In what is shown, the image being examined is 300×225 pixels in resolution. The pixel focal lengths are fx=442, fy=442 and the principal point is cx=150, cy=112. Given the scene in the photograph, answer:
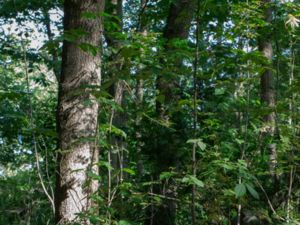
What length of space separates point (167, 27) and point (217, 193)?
3.33 meters

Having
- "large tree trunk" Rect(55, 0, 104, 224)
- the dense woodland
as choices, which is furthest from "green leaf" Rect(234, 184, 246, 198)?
"large tree trunk" Rect(55, 0, 104, 224)

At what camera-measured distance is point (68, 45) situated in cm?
389

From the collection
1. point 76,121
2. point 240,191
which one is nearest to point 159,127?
point 76,121

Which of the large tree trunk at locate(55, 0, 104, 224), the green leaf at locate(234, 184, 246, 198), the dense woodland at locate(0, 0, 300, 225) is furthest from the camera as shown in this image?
the large tree trunk at locate(55, 0, 104, 224)

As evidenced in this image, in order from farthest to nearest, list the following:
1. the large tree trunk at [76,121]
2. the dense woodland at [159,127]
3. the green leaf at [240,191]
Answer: the large tree trunk at [76,121] → the dense woodland at [159,127] → the green leaf at [240,191]

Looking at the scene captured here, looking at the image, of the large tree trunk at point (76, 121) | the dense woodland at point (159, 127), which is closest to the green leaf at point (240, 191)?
the dense woodland at point (159, 127)

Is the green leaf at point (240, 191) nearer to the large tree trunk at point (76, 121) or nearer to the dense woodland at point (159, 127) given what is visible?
the dense woodland at point (159, 127)

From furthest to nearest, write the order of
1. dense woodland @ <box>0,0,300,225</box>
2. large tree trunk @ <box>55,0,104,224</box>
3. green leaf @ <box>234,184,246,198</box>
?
large tree trunk @ <box>55,0,104,224</box>, dense woodland @ <box>0,0,300,225</box>, green leaf @ <box>234,184,246,198</box>

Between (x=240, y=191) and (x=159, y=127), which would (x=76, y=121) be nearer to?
(x=240, y=191)

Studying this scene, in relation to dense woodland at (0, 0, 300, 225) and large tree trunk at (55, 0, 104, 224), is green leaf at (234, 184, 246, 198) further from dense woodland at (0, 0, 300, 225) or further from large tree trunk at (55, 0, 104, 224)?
large tree trunk at (55, 0, 104, 224)

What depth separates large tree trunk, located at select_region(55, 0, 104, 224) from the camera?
359cm

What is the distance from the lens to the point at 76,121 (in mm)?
3699

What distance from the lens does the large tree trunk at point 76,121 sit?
11.8ft

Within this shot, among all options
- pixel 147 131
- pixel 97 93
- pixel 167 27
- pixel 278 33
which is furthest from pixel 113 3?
pixel 97 93
